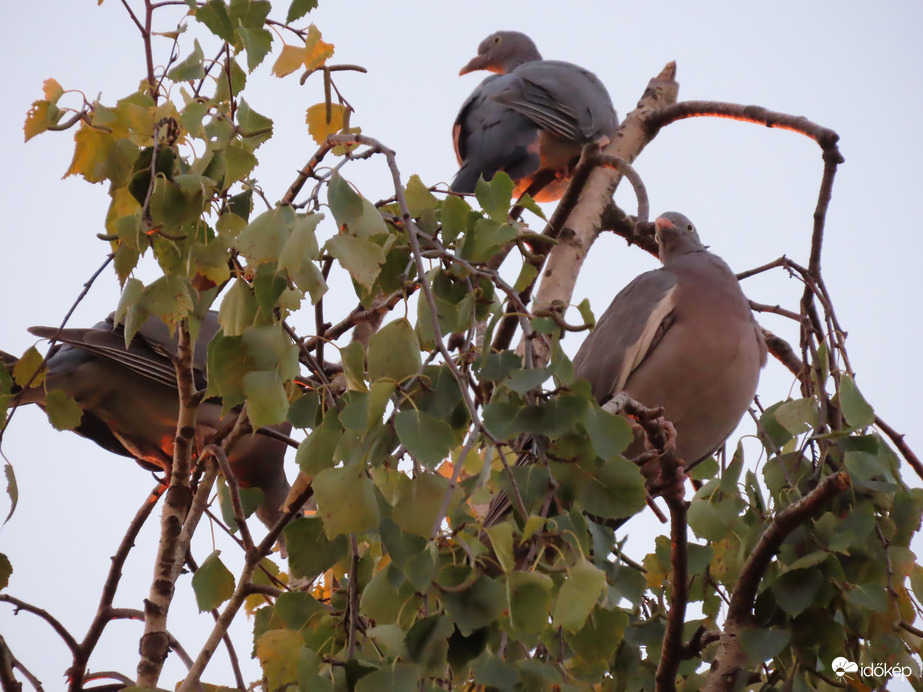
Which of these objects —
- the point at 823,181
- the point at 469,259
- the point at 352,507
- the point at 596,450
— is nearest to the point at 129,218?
the point at 469,259

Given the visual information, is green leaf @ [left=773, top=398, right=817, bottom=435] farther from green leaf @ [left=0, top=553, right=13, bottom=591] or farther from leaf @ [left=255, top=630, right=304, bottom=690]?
green leaf @ [left=0, top=553, right=13, bottom=591]

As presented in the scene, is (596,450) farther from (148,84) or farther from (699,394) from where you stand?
(699,394)

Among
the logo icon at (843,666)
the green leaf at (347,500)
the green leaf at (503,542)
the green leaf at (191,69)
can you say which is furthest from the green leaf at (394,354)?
the logo icon at (843,666)

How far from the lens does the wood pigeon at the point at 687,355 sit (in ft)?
9.11

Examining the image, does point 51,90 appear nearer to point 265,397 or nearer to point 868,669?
point 265,397

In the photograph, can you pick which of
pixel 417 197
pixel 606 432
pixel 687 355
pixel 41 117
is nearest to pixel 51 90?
pixel 41 117

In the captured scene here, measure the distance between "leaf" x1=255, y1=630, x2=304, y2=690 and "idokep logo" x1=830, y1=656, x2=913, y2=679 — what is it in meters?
1.06

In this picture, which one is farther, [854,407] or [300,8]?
[854,407]

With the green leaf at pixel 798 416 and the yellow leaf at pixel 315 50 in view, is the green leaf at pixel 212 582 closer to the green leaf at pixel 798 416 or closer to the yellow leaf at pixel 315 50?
the yellow leaf at pixel 315 50

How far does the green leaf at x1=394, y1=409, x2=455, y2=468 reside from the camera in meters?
1.15

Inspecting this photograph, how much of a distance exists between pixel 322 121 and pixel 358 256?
71cm

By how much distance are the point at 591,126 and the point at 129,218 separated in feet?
12.0

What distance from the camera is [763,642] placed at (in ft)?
6.20

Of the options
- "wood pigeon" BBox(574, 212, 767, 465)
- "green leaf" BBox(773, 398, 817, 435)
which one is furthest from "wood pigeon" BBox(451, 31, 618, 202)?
"green leaf" BBox(773, 398, 817, 435)
